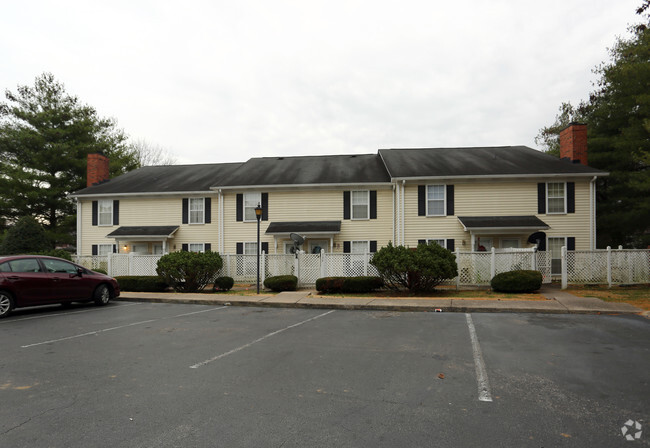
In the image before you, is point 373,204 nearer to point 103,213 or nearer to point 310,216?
point 310,216

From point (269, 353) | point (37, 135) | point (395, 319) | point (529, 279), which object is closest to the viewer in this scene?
point (269, 353)

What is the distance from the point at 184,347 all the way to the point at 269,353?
5.22 ft

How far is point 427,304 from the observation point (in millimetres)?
11609

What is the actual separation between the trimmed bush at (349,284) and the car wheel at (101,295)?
743 centimetres

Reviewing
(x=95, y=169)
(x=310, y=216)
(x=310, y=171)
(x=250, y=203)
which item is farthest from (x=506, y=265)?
(x=95, y=169)

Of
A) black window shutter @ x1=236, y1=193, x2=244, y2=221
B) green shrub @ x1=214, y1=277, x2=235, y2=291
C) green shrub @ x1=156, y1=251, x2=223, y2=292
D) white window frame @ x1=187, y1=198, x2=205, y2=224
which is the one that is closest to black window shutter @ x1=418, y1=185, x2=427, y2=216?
black window shutter @ x1=236, y1=193, x2=244, y2=221

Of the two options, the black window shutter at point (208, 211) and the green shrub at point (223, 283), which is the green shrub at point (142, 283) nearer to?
the green shrub at point (223, 283)

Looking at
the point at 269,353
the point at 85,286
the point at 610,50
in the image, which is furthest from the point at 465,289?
the point at 610,50

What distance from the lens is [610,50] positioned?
2512 centimetres

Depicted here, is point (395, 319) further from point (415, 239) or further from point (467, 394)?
point (415, 239)

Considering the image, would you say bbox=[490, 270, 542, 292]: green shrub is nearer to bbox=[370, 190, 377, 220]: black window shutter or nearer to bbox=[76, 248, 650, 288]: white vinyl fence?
bbox=[76, 248, 650, 288]: white vinyl fence

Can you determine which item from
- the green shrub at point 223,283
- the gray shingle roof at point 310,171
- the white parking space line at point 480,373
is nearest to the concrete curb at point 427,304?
the green shrub at point 223,283

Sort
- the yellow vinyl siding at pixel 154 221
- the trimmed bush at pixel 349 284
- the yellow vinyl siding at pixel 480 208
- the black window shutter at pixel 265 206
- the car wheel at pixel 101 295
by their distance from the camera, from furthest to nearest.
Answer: the yellow vinyl siding at pixel 154 221 → the black window shutter at pixel 265 206 → the yellow vinyl siding at pixel 480 208 → the trimmed bush at pixel 349 284 → the car wheel at pixel 101 295

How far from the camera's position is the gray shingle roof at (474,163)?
19.5 metres
